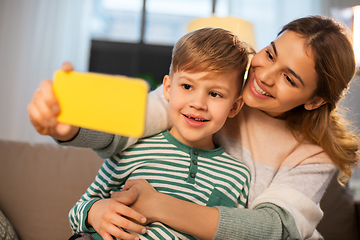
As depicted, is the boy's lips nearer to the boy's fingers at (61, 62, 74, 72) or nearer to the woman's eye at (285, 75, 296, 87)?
the woman's eye at (285, 75, 296, 87)

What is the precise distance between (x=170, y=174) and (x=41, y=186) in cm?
68

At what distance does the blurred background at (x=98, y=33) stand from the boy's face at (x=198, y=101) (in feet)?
7.32

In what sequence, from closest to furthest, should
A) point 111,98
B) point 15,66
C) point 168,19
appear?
1. point 111,98
2. point 15,66
3. point 168,19

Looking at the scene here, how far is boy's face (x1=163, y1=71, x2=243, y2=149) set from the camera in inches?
34.3

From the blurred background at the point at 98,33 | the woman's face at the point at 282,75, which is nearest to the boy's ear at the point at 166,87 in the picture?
the woman's face at the point at 282,75

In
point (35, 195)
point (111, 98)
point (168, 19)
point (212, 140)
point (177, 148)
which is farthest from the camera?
point (168, 19)

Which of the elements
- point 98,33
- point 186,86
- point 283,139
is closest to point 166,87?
point 186,86

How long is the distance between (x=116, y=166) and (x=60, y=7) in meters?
2.84

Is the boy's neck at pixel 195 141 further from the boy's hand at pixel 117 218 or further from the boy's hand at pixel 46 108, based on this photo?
the boy's hand at pixel 46 108

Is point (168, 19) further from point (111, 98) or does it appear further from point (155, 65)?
point (111, 98)

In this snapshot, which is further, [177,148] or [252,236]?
[177,148]

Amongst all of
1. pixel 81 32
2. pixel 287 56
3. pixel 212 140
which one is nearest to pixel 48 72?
pixel 81 32

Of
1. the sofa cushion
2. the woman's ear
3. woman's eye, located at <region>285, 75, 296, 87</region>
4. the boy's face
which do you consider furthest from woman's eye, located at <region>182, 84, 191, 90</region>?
the sofa cushion

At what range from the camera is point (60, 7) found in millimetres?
3225
